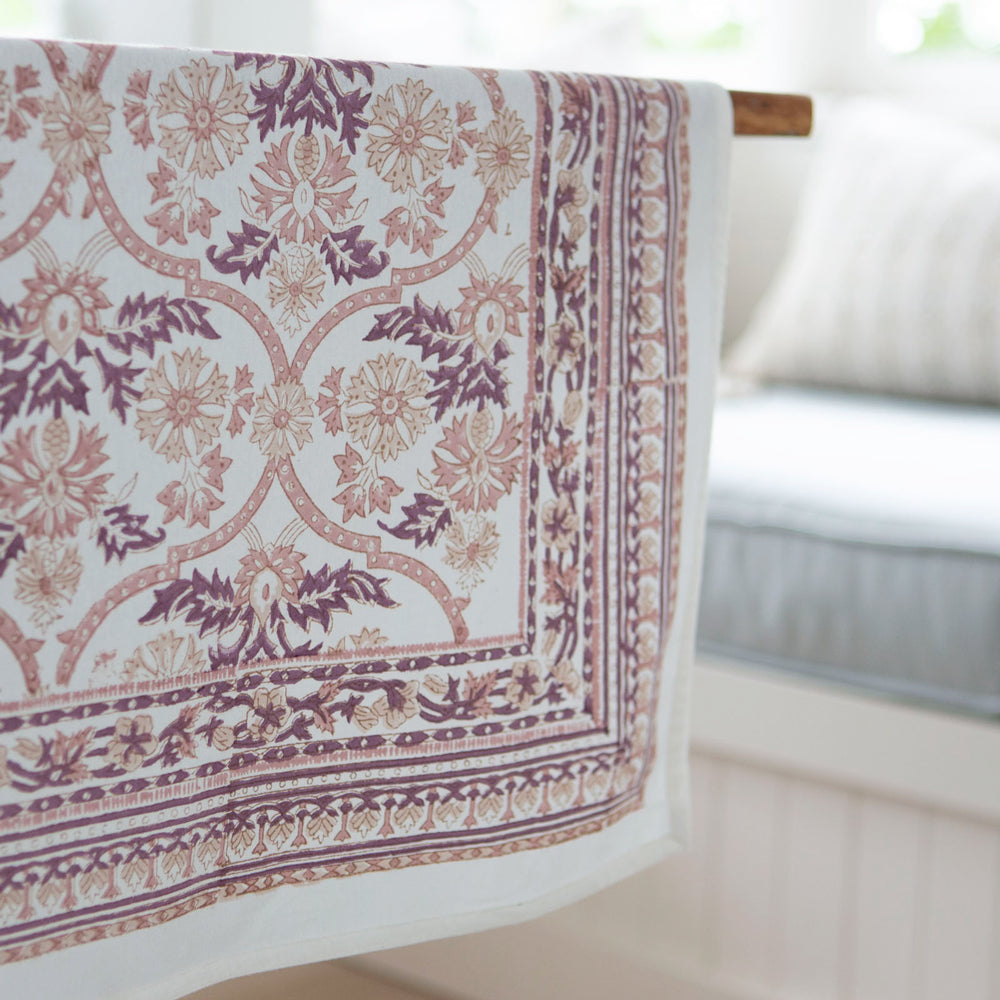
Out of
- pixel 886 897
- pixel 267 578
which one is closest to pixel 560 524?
pixel 267 578

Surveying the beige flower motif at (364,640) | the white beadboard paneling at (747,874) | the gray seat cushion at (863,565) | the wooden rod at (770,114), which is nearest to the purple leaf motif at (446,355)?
the beige flower motif at (364,640)

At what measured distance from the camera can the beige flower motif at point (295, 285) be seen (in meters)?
0.50

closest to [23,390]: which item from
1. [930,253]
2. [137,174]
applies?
[137,174]

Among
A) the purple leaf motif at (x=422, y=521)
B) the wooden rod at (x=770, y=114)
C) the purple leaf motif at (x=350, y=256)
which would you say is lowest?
the purple leaf motif at (x=422, y=521)

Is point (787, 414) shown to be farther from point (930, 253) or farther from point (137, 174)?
point (137, 174)

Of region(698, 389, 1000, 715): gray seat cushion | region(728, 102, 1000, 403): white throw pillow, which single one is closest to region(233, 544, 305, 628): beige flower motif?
region(698, 389, 1000, 715): gray seat cushion

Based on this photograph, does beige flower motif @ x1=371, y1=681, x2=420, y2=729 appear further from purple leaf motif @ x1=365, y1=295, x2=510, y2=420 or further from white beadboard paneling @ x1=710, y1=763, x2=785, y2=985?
white beadboard paneling @ x1=710, y1=763, x2=785, y2=985

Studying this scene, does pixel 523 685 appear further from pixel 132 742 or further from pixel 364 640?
pixel 132 742

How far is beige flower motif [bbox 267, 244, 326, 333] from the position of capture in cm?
50

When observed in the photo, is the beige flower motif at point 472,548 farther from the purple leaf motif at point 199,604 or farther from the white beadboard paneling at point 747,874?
the white beadboard paneling at point 747,874

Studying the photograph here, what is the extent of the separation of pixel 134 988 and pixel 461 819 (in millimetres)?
170

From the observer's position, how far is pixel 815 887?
40.6 inches

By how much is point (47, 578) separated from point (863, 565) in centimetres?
69

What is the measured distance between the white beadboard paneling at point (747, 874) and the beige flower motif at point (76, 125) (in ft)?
2.64
